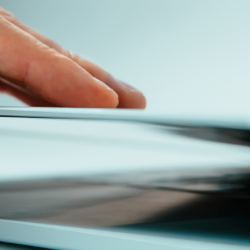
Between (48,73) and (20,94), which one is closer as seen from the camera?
(48,73)

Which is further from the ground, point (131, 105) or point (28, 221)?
point (131, 105)

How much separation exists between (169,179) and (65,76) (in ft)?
0.27

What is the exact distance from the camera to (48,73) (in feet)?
0.61

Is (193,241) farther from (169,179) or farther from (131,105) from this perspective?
(131,105)

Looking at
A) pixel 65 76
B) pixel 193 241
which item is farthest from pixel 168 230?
pixel 65 76

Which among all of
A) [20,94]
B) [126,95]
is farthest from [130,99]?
[20,94]

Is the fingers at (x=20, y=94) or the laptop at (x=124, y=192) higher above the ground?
the fingers at (x=20, y=94)

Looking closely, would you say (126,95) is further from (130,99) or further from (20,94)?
(20,94)

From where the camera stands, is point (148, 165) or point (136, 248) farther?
point (148, 165)

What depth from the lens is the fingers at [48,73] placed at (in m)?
0.17

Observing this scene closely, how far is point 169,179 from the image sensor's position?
0.49 ft

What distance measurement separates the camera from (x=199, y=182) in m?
0.14

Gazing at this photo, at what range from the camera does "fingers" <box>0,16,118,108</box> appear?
0.17 metres

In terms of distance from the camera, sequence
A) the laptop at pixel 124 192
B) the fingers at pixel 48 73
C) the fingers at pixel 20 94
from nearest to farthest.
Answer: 1. the laptop at pixel 124 192
2. the fingers at pixel 48 73
3. the fingers at pixel 20 94
